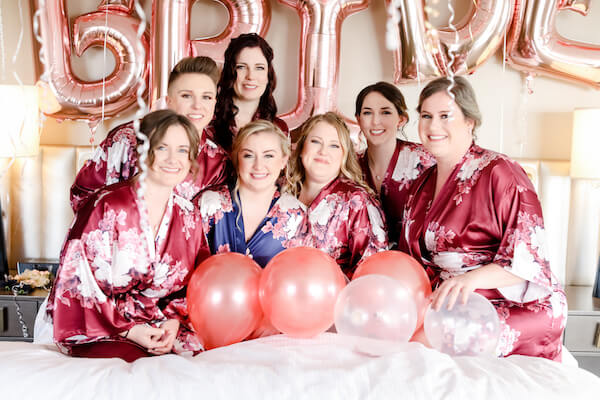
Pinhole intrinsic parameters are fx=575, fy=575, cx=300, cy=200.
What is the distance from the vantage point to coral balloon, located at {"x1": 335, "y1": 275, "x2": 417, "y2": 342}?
169 cm

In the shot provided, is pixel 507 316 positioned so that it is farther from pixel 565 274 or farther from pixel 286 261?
pixel 565 274

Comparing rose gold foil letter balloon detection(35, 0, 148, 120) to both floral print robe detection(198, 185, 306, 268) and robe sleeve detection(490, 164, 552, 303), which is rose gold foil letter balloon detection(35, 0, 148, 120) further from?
robe sleeve detection(490, 164, 552, 303)

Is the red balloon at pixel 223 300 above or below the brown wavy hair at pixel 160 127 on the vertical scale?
below

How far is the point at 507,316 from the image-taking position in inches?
76.3

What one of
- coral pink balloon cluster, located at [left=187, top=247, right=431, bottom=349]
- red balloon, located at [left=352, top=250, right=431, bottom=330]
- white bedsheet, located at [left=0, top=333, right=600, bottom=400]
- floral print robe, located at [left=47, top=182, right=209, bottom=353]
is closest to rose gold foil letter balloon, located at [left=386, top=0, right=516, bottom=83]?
red balloon, located at [left=352, top=250, right=431, bottom=330]

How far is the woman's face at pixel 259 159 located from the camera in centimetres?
215

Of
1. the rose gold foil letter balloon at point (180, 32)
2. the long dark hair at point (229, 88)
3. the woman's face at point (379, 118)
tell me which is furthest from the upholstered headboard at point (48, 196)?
the woman's face at point (379, 118)

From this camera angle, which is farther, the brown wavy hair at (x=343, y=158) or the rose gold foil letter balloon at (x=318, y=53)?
the rose gold foil letter balloon at (x=318, y=53)

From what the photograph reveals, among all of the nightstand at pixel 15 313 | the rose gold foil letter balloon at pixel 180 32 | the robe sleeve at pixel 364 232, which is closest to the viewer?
the robe sleeve at pixel 364 232

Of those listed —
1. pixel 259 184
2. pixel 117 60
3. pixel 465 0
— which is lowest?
pixel 259 184

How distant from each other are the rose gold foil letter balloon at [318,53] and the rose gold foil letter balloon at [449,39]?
27 cm

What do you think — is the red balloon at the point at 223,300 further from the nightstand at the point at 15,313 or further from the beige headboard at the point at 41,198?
the beige headboard at the point at 41,198

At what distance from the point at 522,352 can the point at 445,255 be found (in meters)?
0.41

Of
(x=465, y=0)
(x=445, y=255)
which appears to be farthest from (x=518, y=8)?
(x=445, y=255)
